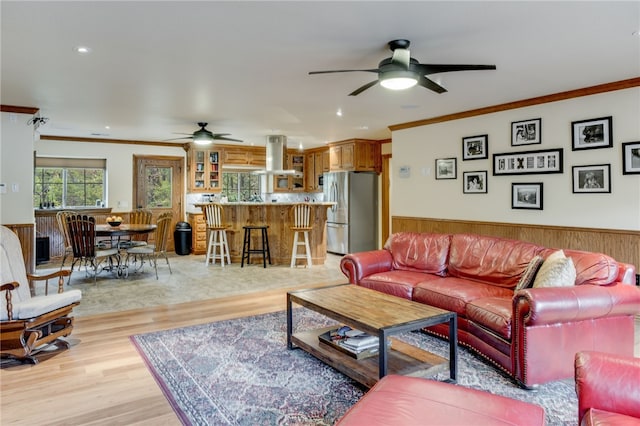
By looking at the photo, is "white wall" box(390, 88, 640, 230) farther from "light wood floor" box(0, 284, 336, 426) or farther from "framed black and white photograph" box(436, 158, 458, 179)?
"light wood floor" box(0, 284, 336, 426)

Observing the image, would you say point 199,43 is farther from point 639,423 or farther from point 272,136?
point 272,136

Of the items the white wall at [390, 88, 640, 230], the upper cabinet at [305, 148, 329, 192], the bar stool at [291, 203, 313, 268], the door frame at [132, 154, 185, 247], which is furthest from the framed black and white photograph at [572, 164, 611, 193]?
the door frame at [132, 154, 185, 247]

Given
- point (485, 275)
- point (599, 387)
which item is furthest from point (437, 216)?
point (599, 387)

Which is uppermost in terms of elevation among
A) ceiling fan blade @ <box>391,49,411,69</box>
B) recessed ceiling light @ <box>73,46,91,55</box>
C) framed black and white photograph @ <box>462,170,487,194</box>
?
recessed ceiling light @ <box>73,46,91,55</box>

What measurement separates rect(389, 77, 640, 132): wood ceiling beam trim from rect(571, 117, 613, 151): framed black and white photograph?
309mm

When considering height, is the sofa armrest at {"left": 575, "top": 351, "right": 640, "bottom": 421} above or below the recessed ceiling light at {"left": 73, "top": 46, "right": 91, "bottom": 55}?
below

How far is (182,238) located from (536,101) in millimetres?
6876

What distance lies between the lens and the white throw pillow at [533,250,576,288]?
278cm

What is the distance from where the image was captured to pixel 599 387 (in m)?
1.61

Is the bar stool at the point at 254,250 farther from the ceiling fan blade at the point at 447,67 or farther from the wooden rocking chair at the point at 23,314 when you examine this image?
the ceiling fan blade at the point at 447,67

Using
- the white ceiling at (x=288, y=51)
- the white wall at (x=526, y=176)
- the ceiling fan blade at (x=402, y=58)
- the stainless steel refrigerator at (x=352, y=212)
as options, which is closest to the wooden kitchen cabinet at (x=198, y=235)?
the stainless steel refrigerator at (x=352, y=212)

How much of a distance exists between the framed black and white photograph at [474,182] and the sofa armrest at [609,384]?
420 centimetres

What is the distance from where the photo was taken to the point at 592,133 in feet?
14.7

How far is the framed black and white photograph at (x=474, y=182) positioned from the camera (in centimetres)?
564
